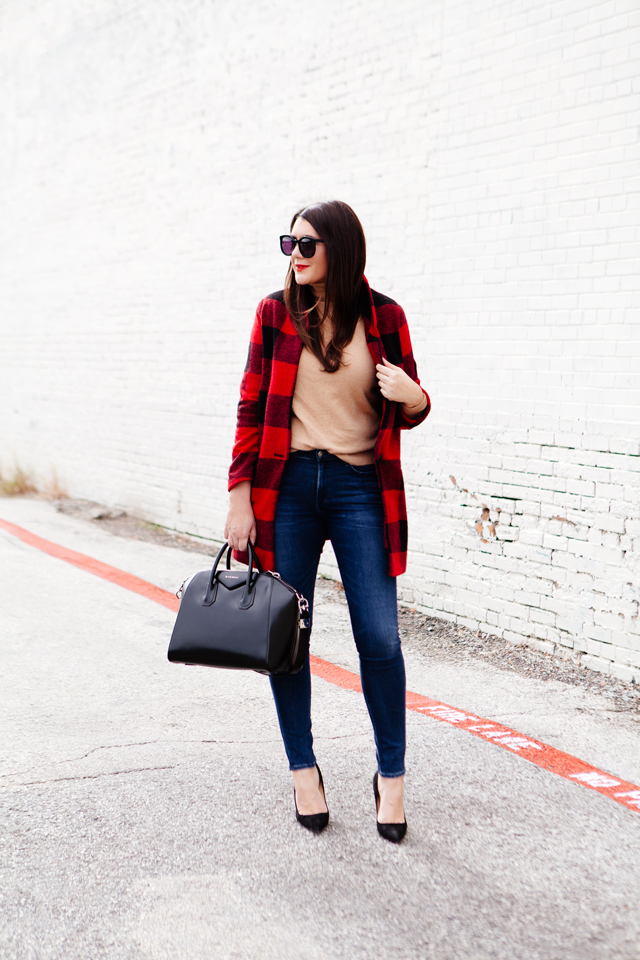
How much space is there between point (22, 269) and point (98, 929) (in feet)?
28.9

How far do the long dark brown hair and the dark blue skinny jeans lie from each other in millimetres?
337

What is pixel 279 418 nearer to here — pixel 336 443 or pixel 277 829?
pixel 336 443

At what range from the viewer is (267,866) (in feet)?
8.13

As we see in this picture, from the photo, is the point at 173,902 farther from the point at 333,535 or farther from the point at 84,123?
the point at 84,123

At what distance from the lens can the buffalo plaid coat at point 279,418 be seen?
2578 millimetres

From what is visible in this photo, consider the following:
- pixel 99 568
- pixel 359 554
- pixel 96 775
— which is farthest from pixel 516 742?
pixel 99 568

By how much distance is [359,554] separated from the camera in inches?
103

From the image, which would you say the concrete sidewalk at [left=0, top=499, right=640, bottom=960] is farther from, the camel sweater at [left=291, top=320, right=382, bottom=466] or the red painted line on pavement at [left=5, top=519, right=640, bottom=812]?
the camel sweater at [left=291, top=320, right=382, bottom=466]

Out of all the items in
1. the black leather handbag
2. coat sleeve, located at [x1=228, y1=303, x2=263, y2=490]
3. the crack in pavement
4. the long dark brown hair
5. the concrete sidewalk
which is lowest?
the concrete sidewalk

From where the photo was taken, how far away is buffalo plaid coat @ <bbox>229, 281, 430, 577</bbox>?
2.58 meters

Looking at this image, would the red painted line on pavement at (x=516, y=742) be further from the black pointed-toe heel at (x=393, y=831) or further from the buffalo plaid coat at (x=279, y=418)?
the buffalo plaid coat at (x=279, y=418)

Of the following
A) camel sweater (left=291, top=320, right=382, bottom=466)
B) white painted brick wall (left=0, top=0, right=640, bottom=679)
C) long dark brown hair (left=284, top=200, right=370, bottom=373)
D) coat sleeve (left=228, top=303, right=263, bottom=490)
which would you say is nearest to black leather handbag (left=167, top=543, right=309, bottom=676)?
coat sleeve (left=228, top=303, right=263, bottom=490)

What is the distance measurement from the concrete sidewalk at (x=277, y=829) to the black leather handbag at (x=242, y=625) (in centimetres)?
62

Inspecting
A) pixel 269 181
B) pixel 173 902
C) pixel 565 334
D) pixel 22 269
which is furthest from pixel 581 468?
pixel 22 269
